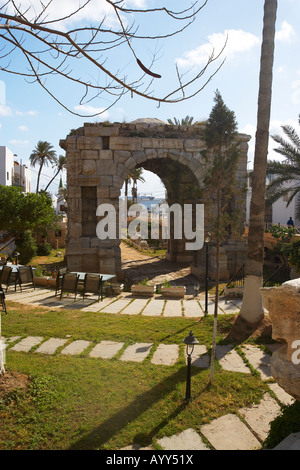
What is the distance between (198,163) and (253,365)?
987 centimetres

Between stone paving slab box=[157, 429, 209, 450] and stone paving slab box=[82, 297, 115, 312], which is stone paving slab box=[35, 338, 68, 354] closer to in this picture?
stone paving slab box=[82, 297, 115, 312]

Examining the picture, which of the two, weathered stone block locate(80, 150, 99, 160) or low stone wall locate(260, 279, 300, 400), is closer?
low stone wall locate(260, 279, 300, 400)

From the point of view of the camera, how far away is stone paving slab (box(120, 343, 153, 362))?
5.94 metres

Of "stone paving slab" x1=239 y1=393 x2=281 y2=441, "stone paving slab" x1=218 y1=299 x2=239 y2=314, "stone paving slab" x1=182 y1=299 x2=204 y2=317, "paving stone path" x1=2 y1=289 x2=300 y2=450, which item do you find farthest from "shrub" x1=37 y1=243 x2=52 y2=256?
"stone paving slab" x1=239 y1=393 x2=281 y2=441

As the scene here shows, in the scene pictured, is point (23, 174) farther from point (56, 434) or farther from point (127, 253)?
point (56, 434)

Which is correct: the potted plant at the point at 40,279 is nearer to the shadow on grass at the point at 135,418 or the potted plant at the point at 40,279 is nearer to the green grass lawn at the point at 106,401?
the green grass lawn at the point at 106,401

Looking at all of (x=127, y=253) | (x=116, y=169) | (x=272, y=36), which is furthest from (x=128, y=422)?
(x=127, y=253)

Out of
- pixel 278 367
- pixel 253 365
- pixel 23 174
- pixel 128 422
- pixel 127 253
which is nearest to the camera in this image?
pixel 278 367

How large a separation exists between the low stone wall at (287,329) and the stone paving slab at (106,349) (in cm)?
327

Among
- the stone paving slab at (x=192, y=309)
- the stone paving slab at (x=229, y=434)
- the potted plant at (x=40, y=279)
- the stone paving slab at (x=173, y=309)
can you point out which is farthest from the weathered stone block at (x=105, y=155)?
the stone paving slab at (x=229, y=434)

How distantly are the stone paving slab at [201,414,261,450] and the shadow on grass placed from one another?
0.47 metres

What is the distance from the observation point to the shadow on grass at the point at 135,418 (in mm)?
3684

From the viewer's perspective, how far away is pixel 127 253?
71.6ft

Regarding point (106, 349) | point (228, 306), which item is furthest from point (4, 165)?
point (106, 349)
